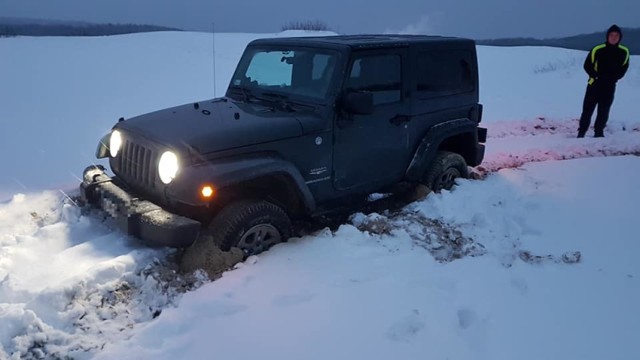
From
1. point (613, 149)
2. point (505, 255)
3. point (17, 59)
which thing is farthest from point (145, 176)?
point (17, 59)

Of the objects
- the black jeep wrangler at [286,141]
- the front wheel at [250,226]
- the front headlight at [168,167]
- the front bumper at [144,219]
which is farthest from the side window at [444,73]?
the front bumper at [144,219]

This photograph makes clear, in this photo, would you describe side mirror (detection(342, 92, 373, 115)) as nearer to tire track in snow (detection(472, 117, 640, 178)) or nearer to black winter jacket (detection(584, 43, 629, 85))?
tire track in snow (detection(472, 117, 640, 178))

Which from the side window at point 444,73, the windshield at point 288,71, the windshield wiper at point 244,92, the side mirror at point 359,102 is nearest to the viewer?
the side mirror at point 359,102

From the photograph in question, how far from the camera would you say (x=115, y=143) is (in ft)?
15.1

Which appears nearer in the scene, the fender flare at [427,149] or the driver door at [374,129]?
the driver door at [374,129]

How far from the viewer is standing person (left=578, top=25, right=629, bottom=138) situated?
343 inches

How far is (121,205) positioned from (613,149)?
7178mm

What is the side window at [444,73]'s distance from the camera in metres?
5.33

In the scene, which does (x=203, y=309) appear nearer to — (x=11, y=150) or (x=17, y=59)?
(x=11, y=150)

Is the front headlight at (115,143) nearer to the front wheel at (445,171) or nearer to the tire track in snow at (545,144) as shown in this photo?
the front wheel at (445,171)

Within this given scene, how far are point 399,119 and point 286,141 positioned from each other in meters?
1.35

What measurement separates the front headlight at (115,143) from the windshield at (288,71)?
1314 millimetres

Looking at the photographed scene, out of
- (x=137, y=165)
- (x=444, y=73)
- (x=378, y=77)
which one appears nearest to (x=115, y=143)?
(x=137, y=165)

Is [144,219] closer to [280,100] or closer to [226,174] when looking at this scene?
[226,174]
